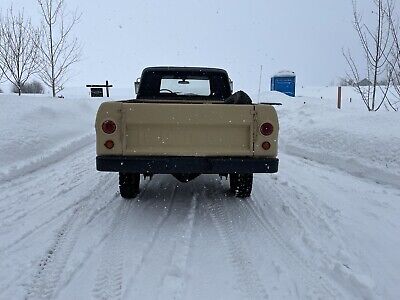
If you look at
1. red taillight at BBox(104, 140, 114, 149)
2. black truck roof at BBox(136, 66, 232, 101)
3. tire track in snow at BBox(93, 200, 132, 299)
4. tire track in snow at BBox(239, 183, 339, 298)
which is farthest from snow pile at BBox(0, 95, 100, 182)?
tire track in snow at BBox(239, 183, 339, 298)

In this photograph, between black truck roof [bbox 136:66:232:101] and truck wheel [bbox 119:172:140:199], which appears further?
black truck roof [bbox 136:66:232:101]

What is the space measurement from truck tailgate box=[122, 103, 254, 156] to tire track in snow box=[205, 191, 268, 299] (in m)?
0.79

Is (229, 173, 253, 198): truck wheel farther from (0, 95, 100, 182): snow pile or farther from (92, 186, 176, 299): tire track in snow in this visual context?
(0, 95, 100, 182): snow pile

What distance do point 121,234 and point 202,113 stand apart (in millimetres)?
1546

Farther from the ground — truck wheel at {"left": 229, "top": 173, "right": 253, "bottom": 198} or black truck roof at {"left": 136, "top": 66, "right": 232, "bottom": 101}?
black truck roof at {"left": 136, "top": 66, "right": 232, "bottom": 101}

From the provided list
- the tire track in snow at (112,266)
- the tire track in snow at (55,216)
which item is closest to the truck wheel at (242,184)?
the tire track in snow at (112,266)

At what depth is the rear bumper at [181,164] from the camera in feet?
12.6

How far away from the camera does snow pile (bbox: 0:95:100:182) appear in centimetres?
680

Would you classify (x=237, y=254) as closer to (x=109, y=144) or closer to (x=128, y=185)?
(x=109, y=144)

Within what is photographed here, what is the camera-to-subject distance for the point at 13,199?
15.5 feet

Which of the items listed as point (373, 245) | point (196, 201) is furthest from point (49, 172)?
point (373, 245)

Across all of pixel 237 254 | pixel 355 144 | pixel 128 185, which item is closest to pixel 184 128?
pixel 128 185

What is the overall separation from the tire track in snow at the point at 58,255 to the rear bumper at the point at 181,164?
2.29ft

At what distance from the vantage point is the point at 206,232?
146 inches
